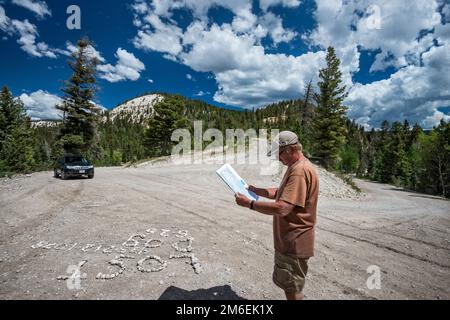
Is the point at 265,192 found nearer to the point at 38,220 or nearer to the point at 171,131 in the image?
the point at 38,220

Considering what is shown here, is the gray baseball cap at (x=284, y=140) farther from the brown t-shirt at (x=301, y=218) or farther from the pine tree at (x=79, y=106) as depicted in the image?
the pine tree at (x=79, y=106)

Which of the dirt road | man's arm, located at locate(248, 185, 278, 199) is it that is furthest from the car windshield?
man's arm, located at locate(248, 185, 278, 199)

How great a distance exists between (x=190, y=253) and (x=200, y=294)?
158 centimetres

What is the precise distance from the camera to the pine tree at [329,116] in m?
29.0

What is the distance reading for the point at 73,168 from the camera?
59.0 feet

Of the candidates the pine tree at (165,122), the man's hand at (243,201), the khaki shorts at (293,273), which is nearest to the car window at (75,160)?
the man's hand at (243,201)

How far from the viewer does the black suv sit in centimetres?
1794

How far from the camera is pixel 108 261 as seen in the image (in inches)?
203

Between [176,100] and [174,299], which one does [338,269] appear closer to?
[174,299]

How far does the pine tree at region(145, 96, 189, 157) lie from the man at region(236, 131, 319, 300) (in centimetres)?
4227

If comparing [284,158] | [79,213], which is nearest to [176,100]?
[79,213]

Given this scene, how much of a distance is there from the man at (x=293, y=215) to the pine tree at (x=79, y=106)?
1443 inches
